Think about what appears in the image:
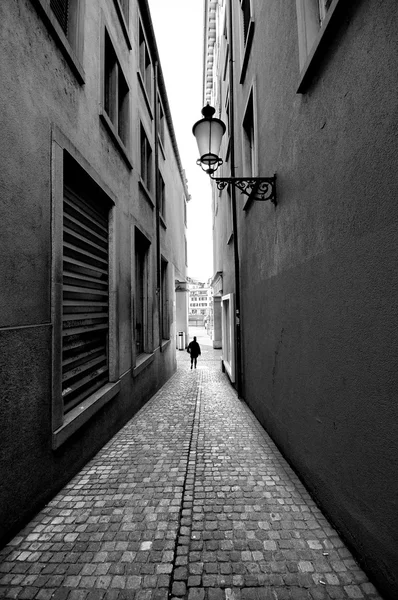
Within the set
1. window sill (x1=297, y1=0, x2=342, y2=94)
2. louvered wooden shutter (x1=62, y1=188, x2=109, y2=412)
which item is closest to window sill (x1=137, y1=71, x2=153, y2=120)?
louvered wooden shutter (x1=62, y1=188, x2=109, y2=412)

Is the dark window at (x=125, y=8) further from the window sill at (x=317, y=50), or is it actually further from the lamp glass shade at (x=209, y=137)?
the window sill at (x=317, y=50)

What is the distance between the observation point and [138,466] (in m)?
4.06

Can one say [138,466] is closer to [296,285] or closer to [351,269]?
[296,285]

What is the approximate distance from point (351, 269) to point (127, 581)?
2.94m

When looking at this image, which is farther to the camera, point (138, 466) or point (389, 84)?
point (138, 466)

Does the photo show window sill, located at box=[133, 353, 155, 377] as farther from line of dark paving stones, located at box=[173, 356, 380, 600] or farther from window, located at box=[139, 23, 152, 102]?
window, located at box=[139, 23, 152, 102]

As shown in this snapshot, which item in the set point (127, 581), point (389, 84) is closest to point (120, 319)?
point (127, 581)

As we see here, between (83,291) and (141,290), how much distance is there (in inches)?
175

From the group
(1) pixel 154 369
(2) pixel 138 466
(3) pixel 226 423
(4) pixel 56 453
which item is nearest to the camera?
(4) pixel 56 453

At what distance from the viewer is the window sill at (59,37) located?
327 centimetres

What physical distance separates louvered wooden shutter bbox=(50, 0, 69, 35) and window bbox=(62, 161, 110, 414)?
1.97 m

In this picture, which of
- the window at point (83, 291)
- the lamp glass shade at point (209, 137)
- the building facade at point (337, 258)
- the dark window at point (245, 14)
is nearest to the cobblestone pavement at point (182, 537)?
the building facade at point (337, 258)

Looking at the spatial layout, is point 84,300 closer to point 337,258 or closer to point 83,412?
point 83,412

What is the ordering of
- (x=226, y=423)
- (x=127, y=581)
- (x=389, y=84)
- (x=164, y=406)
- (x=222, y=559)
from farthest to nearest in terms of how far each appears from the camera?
(x=164, y=406) → (x=226, y=423) → (x=222, y=559) → (x=127, y=581) → (x=389, y=84)
